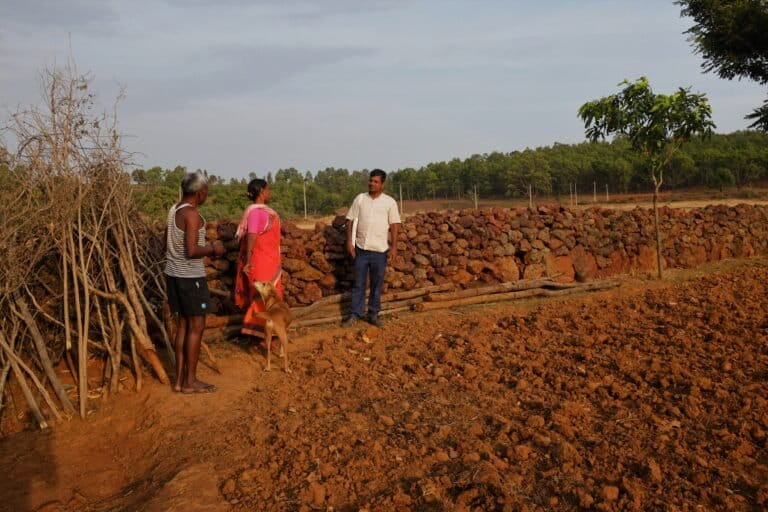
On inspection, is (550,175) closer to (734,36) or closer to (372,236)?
(734,36)

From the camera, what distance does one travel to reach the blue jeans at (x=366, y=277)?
20.2 ft

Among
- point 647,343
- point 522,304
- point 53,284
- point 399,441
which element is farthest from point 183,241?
point 522,304

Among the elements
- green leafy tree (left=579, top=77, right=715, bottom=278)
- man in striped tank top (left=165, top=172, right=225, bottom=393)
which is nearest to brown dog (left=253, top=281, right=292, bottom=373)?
man in striped tank top (left=165, top=172, right=225, bottom=393)

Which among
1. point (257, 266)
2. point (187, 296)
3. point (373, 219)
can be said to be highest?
point (373, 219)

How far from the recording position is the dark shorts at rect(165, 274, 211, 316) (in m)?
4.19

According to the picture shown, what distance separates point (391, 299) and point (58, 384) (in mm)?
3931

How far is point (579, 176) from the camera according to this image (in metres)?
39.5

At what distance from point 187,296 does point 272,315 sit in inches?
33.7

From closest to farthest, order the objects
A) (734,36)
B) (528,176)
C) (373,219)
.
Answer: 1. (373,219)
2. (734,36)
3. (528,176)

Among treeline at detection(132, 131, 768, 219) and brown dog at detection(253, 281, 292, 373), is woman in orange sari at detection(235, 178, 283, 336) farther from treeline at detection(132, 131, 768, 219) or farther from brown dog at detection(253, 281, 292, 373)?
treeline at detection(132, 131, 768, 219)

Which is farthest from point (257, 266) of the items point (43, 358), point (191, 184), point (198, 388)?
point (43, 358)

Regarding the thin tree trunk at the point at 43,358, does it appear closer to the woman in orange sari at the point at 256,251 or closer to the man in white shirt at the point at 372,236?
the woman in orange sari at the point at 256,251

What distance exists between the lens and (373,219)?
6059 millimetres

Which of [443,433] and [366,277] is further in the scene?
[366,277]
